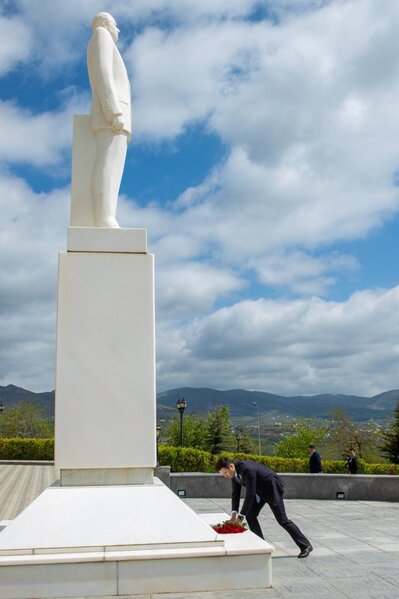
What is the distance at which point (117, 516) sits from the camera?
4918mm

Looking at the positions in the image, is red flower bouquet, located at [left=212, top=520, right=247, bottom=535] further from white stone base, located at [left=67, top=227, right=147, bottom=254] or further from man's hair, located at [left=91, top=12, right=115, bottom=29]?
man's hair, located at [left=91, top=12, right=115, bottom=29]

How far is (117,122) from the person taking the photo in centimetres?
649

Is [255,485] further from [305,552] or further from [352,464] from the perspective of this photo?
[352,464]

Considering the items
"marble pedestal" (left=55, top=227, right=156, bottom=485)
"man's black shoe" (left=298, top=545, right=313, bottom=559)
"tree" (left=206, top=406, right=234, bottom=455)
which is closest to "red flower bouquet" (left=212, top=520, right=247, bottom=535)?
"marble pedestal" (left=55, top=227, right=156, bottom=485)

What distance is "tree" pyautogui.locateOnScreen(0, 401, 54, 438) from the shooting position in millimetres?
45625

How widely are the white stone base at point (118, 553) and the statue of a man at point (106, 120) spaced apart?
306 centimetres

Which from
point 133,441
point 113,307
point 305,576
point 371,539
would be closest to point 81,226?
point 113,307

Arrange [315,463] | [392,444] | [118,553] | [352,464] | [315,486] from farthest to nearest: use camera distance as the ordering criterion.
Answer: [392,444], [352,464], [315,463], [315,486], [118,553]

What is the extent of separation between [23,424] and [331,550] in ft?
141

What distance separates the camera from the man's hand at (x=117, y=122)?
6.47 meters

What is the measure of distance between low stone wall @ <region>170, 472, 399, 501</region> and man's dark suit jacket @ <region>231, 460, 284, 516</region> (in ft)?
24.8

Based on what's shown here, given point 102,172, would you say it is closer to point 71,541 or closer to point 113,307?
point 113,307

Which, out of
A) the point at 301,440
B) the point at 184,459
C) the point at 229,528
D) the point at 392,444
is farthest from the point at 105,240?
the point at 301,440

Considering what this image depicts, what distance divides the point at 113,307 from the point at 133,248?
2.24 feet
